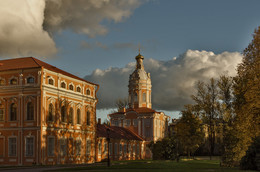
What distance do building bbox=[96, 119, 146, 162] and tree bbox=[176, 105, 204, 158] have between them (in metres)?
8.89

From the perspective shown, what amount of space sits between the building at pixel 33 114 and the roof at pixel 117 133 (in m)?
10.7

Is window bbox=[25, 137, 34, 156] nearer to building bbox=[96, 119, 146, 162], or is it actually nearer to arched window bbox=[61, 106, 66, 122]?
arched window bbox=[61, 106, 66, 122]

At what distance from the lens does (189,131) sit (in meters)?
57.6

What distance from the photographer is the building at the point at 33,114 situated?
37.9m

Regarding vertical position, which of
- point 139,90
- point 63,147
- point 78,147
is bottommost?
point 78,147

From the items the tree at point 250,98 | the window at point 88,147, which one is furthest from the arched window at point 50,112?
the tree at point 250,98

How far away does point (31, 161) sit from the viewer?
37500 mm

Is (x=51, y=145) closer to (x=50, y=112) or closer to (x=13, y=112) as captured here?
(x=50, y=112)

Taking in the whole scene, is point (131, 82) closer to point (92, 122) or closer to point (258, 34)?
point (92, 122)

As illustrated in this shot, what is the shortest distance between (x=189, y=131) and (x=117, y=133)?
11366 mm

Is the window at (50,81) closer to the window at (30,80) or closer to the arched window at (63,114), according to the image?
the window at (30,80)

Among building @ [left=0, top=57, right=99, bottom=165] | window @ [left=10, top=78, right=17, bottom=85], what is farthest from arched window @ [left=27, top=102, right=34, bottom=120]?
window @ [left=10, top=78, right=17, bottom=85]

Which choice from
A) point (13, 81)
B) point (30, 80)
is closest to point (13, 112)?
point (13, 81)

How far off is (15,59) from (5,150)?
10.5 m
